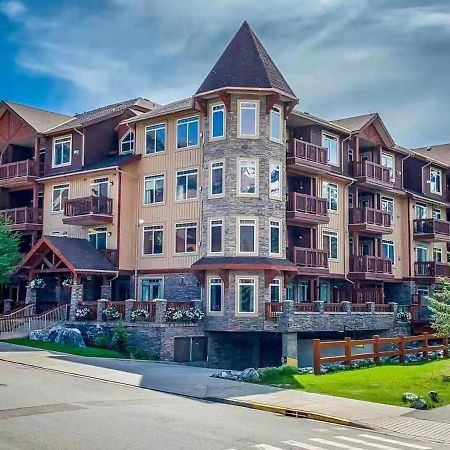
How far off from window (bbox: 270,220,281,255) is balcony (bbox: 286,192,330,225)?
4.92ft

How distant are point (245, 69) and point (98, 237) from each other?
12239 mm

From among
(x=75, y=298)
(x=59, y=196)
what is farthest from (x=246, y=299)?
(x=59, y=196)

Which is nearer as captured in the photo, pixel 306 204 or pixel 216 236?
pixel 216 236

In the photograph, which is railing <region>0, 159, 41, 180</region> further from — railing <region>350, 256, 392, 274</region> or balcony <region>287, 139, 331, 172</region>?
railing <region>350, 256, 392, 274</region>

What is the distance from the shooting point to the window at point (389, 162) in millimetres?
43588

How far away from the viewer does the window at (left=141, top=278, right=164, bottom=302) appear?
35.0 m

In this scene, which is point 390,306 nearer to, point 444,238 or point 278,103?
point 444,238

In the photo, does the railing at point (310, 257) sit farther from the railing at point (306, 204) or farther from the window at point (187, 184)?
the window at point (187, 184)

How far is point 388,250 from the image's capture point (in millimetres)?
43875

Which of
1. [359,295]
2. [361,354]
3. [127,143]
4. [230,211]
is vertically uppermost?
[127,143]

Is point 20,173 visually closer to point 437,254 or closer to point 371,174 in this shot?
point 371,174

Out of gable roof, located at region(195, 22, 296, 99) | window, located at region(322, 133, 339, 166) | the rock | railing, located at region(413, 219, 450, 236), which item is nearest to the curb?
the rock

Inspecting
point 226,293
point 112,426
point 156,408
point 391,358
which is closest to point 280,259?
point 226,293

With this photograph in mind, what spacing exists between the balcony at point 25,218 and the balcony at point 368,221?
18.6m
